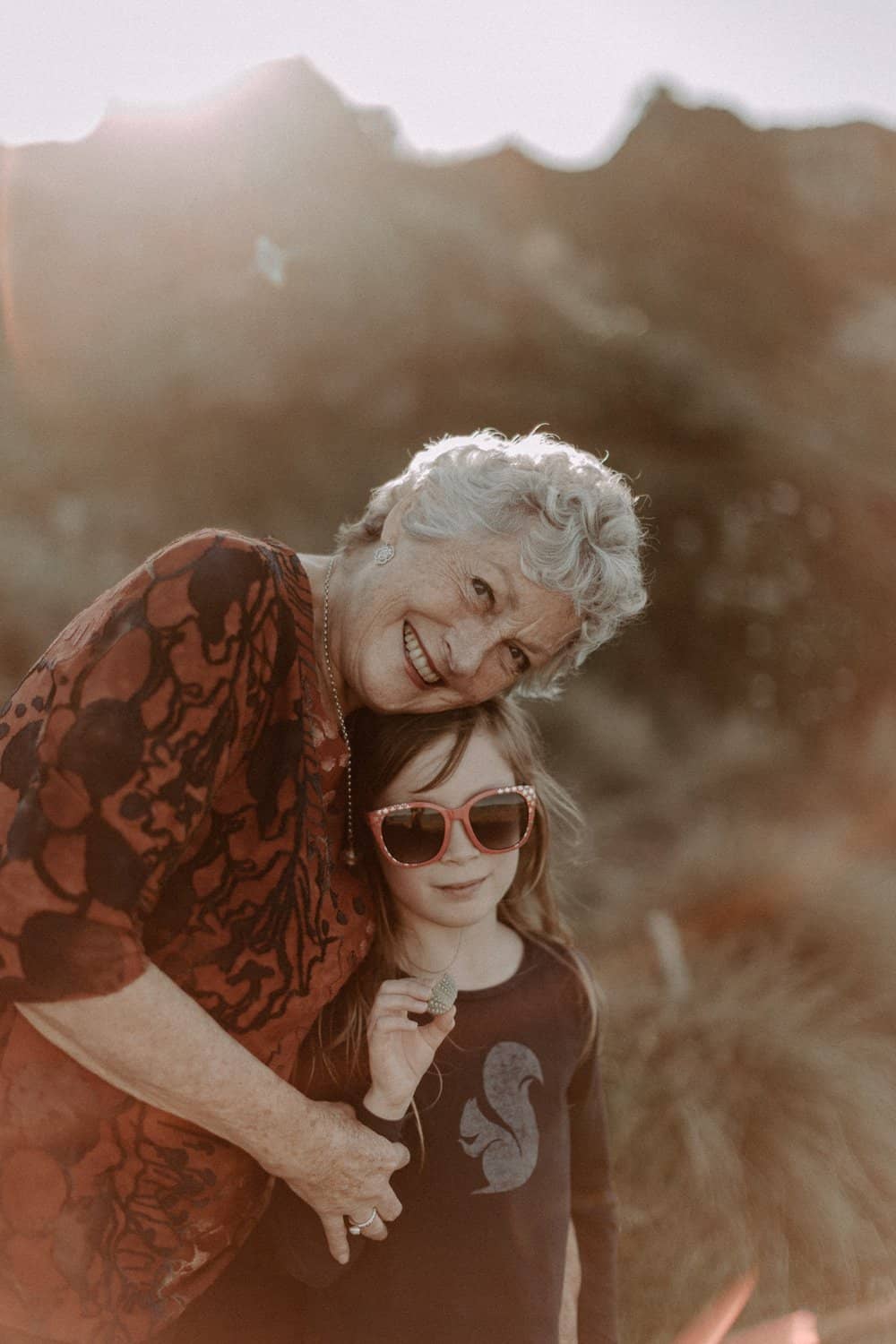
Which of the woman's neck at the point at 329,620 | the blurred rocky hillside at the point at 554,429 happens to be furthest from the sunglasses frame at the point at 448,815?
the blurred rocky hillside at the point at 554,429

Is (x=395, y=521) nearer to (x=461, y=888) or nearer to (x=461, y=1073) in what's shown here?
(x=461, y=888)

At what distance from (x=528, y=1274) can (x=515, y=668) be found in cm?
120

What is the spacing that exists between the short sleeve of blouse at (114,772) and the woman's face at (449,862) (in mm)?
642

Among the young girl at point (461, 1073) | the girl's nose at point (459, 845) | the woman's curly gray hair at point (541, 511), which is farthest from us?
the girl's nose at point (459, 845)

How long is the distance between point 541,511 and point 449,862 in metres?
0.74

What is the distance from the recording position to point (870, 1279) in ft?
11.0

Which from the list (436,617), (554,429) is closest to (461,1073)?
(436,617)

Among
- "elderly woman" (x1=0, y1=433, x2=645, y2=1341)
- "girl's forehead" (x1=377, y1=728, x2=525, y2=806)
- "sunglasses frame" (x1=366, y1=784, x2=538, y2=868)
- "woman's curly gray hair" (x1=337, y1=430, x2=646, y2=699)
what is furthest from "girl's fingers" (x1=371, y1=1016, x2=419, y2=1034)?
"woman's curly gray hair" (x1=337, y1=430, x2=646, y2=699)

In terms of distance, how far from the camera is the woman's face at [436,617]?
1731 millimetres

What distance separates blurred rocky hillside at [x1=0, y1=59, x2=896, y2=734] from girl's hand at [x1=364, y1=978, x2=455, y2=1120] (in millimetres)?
3855

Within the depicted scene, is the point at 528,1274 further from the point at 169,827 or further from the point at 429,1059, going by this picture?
the point at 169,827

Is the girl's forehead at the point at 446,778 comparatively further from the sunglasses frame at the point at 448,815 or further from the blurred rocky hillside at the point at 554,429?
the blurred rocky hillside at the point at 554,429

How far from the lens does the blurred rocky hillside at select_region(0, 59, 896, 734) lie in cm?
511

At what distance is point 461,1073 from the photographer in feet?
6.57
